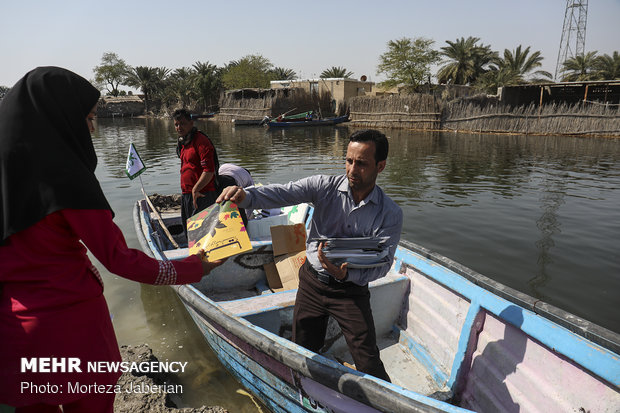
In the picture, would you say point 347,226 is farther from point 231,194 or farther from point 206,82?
point 206,82

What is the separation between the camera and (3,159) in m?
1.32

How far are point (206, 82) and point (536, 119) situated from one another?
132 feet

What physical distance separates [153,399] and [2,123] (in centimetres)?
268

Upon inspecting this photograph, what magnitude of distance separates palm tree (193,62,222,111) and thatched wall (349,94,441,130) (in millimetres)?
24878

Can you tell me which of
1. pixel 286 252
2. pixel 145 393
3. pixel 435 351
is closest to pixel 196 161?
pixel 286 252

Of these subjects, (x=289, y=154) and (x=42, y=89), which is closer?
(x=42, y=89)

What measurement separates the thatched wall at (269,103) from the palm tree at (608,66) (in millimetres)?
24435

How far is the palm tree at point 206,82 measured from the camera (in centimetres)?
4900

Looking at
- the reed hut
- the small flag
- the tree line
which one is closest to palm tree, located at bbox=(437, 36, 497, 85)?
the tree line

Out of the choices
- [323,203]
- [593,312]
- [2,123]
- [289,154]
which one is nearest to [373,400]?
[323,203]

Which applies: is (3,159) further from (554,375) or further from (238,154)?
(238,154)

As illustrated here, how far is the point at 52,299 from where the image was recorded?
1446mm

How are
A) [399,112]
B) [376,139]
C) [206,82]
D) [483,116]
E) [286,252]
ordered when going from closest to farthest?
[376,139], [286,252], [483,116], [399,112], [206,82]

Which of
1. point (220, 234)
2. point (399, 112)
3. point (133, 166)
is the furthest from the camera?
point (399, 112)
